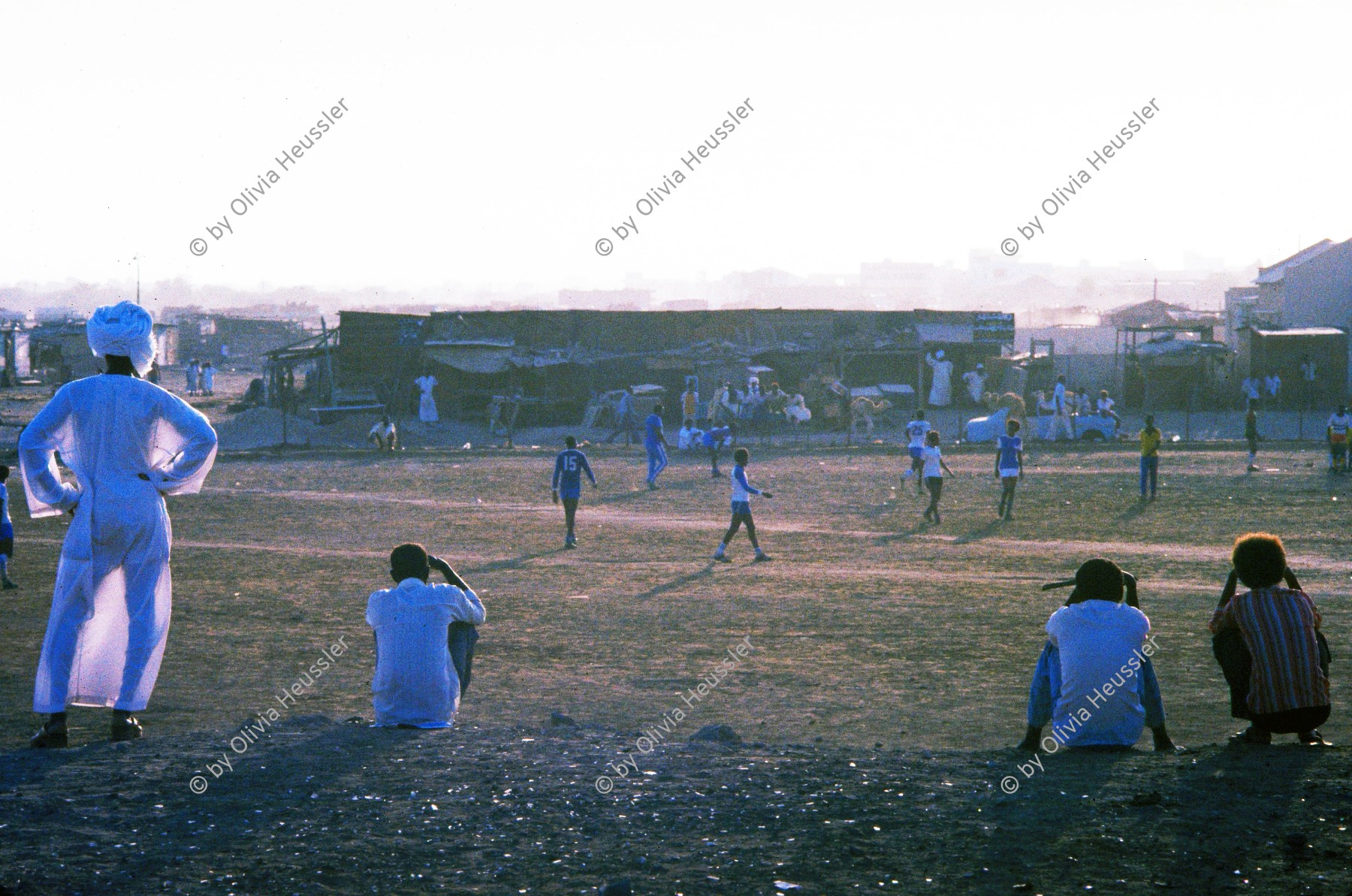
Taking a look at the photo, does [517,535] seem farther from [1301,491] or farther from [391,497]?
[1301,491]

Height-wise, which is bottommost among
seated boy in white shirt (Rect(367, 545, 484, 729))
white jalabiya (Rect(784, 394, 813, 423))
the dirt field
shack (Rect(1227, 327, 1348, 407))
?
the dirt field

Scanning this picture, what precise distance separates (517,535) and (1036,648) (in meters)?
9.41

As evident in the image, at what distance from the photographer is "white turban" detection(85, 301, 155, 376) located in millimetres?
6234

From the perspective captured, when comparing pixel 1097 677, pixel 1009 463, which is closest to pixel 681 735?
pixel 1097 677

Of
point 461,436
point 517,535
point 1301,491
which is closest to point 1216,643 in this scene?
point 517,535

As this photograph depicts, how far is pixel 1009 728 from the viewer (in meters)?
7.90

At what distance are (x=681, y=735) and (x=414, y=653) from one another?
188 centimetres

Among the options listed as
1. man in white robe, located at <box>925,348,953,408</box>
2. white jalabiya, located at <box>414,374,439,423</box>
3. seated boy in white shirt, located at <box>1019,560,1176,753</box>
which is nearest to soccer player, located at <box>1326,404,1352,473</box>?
man in white robe, located at <box>925,348,953,408</box>

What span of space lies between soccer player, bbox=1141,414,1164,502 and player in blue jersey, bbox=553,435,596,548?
10126 millimetres

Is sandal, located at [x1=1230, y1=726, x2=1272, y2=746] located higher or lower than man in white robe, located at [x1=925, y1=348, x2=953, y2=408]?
lower

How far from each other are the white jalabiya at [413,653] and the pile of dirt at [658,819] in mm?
428

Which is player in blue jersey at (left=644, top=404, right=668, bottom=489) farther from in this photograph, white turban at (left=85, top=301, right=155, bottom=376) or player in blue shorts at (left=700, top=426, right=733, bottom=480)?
white turban at (left=85, top=301, right=155, bottom=376)

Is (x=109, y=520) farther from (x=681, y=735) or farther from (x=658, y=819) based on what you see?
(x=681, y=735)

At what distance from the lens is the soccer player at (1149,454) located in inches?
845
